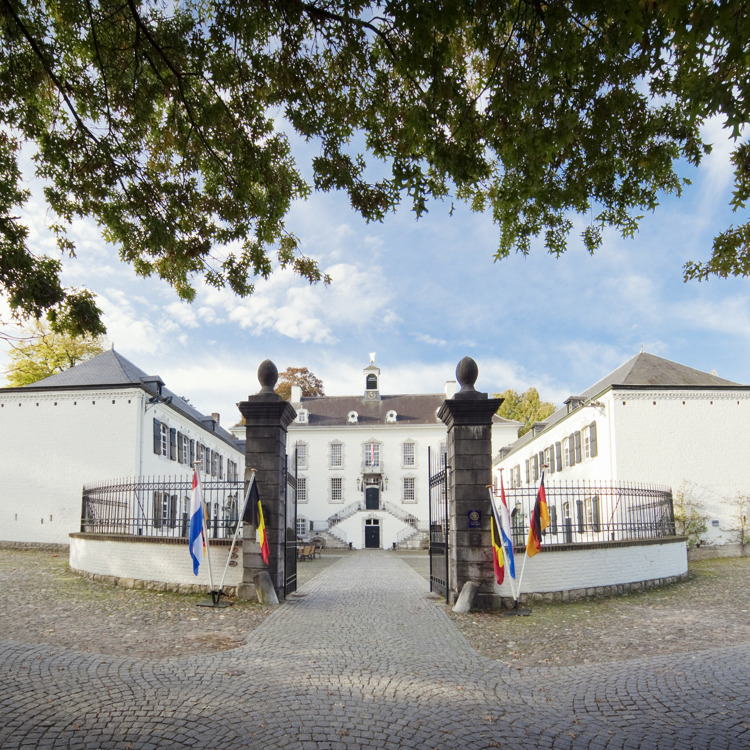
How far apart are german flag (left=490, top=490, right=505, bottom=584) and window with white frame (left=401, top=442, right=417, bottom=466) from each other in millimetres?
38121

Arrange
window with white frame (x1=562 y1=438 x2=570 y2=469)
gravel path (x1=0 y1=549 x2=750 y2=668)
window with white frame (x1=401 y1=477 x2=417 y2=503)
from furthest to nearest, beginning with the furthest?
window with white frame (x1=401 y1=477 x2=417 y2=503) → window with white frame (x1=562 y1=438 x2=570 y2=469) → gravel path (x1=0 y1=549 x2=750 y2=668)

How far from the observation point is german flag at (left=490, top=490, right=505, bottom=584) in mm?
9734

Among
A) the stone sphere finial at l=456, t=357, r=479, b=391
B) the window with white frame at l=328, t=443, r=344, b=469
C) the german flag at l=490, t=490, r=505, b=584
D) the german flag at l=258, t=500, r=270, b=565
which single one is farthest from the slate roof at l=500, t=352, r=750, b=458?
the window with white frame at l=328, t=443, r=344, b=469

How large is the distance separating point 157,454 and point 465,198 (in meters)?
24.0

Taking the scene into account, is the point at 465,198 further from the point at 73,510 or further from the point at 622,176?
the point at 73,510

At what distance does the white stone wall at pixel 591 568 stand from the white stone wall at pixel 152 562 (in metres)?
4.59

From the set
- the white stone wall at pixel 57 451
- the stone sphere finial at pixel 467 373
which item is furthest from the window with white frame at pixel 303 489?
the stone sphere finial at pixel 467 373

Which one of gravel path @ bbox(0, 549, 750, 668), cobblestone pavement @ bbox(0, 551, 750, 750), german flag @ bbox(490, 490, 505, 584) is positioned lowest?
gravel path @ bbox(0, 549, 750, 668)

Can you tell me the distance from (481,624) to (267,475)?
423 centimetres

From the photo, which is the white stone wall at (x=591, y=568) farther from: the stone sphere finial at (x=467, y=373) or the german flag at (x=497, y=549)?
the stone sphere finial at (x=467, y=373)

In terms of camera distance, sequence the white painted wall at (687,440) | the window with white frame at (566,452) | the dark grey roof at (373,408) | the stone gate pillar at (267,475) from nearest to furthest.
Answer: the stone gate pillar at (267,475)
the white painted wall at (687,440)
the window with white frame at (566,452)
the dark grey roof at (373,408)

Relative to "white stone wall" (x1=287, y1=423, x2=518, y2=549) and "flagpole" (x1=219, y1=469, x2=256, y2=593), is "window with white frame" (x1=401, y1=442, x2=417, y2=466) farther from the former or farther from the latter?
"flagpole" (x1=219, y1=469, x2=256, y2=593)

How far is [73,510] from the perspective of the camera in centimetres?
2500

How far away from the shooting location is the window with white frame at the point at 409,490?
47438 mm
